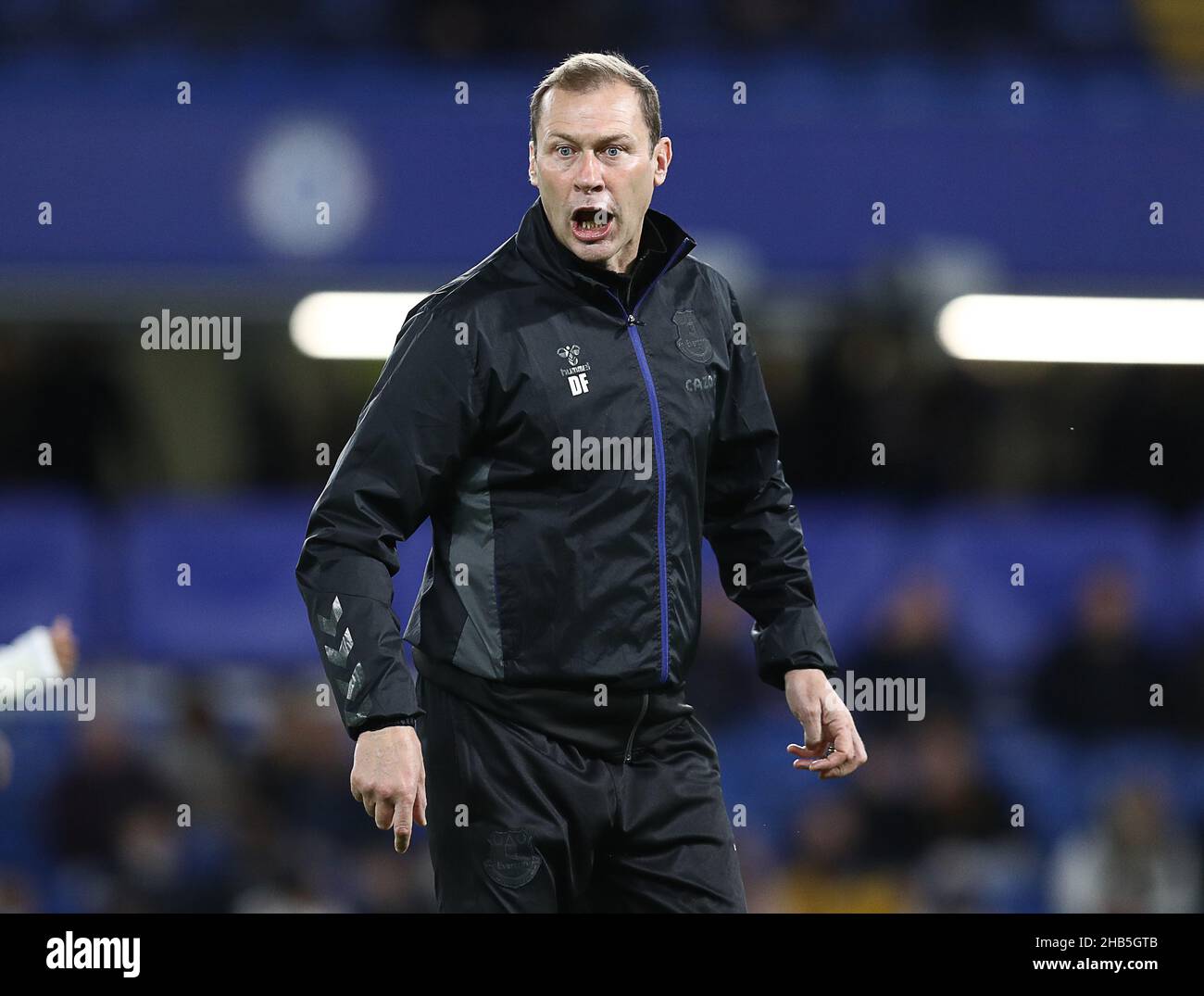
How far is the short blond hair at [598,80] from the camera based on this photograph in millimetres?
2732

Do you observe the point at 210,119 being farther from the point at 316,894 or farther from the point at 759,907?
the point at 759,907

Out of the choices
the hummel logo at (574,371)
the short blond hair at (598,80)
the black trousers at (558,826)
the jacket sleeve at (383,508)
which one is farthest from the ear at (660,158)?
the black trousers at (558,826)

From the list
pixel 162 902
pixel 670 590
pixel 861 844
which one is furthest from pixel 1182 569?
pixel 670 590

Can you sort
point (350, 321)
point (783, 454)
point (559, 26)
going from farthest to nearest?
point (559, 26)
point (350, 321)
point (783, 454)

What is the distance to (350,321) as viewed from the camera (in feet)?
23.9

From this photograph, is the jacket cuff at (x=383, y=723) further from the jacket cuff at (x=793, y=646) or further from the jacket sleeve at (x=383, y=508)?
the jacket cuff at (x=793, y=646)

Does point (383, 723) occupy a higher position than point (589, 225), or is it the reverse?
point (589, 225)

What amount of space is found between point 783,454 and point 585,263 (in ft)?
14.0

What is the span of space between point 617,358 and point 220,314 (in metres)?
5.29

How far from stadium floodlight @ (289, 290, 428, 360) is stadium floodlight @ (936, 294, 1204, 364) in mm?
2371

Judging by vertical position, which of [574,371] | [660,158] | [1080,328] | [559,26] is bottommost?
[574,371]

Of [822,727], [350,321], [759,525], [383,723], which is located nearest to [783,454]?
[350,321]

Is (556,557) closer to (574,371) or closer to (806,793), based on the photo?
(574,371)

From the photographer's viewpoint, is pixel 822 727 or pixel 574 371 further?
pixel 822 727
